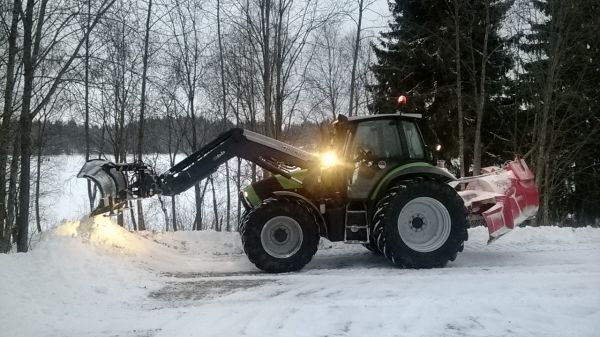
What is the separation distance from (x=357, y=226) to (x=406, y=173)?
1074 mm

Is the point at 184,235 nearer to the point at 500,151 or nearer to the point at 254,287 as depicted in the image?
the point at 254,287

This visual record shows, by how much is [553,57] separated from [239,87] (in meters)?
12.1

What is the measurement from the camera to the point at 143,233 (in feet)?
31.5

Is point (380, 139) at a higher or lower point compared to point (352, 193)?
higher

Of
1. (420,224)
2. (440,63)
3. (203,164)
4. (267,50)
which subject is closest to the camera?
(420,224)

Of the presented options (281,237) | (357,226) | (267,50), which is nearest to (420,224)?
(357,226)

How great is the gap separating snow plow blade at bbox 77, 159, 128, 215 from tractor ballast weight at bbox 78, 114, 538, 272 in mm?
15

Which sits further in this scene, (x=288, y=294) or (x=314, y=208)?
(x=314, y=208)

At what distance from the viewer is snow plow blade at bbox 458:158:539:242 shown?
6637mm

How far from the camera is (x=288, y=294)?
5.23 metres

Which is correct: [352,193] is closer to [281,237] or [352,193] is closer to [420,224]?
[420,224]

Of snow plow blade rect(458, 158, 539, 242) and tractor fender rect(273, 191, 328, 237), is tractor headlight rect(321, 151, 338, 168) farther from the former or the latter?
snow plow blade rect(458, 158, 539, 242)

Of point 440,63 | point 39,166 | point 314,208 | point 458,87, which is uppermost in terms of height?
point 440,63

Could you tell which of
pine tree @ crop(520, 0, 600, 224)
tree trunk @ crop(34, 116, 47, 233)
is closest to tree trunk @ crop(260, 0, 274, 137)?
pine tree @ crop(520, 0, 600, 224)
